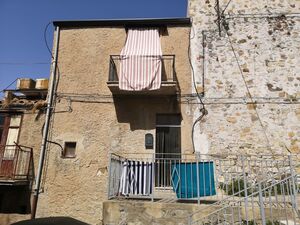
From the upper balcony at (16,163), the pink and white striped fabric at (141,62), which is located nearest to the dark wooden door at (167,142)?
the pink and white striped fabric at (141,62)

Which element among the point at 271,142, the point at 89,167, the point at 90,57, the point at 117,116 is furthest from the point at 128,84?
the point at 271,142

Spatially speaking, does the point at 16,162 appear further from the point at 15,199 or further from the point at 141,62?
the point at 141,62

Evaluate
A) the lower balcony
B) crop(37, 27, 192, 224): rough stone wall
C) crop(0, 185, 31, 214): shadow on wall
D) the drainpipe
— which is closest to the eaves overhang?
crop(37, 27, 192, 224): rough stone wall

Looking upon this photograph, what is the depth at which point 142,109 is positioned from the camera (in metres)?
9.56

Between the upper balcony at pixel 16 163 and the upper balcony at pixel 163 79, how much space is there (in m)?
3.90

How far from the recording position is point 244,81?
9570 millimetres

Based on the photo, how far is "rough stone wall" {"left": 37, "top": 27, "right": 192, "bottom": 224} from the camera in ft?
29.1

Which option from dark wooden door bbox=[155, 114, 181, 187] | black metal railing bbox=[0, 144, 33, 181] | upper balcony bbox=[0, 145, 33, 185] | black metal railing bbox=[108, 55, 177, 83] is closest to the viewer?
dark wooden door bbox=[155, 114, 181, 187]

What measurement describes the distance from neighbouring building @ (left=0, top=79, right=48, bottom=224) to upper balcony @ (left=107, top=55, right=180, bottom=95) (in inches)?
114

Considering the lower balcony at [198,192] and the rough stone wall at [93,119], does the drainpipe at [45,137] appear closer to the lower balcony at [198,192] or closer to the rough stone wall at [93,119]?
the rough stone wall at [93,119]

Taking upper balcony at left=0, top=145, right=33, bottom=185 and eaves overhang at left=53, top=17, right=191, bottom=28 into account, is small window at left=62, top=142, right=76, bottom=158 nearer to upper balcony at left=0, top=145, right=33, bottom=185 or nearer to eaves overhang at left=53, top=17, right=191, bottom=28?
upper balcony at left=0, top=145, right=33, bottom=185

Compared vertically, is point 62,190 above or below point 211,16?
below

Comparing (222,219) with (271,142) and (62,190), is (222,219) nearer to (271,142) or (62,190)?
(271,142)

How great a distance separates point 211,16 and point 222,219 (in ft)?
25.5
